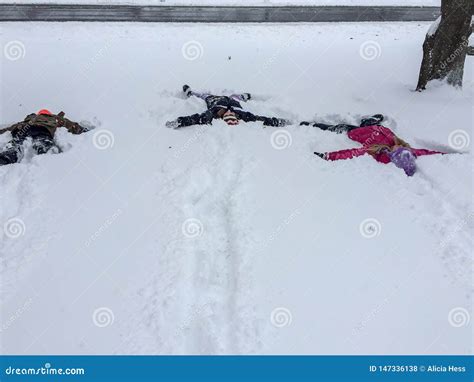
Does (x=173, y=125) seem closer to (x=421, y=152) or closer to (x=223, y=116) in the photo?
(x=223, y=116)

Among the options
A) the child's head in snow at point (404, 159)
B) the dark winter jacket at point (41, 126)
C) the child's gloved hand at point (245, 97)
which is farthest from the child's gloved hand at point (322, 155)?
the dark winter jacket at point (41, 126)

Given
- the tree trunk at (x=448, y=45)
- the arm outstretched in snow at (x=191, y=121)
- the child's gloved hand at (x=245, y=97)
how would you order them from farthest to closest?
the child's gloved hand at (x=245, y=97) < the tree trunk at (x=448, y=45) < the arm outstretched in snow at (x=191, y=121)

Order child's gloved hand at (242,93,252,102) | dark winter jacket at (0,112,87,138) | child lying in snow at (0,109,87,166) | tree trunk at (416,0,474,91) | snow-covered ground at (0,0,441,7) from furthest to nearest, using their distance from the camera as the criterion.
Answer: snow-covered ground at (0,0,441,7) < child's gloved hand at (242,93,252,102) < tree trunk at (416,0,474,91) < dark winter jacket at (0,112,87,138) < child lying in snow at (0,109,87,166)

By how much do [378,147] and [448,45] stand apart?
3038 mm

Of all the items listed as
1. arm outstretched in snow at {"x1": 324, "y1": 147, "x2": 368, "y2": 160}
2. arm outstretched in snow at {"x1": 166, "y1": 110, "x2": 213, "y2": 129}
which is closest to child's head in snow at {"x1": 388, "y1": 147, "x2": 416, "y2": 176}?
arm outstretched in snow at {"x1": 324, "y1": 147, "x2": 368, "y2": 160}

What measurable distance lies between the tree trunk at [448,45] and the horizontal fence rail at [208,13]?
603 centimetres

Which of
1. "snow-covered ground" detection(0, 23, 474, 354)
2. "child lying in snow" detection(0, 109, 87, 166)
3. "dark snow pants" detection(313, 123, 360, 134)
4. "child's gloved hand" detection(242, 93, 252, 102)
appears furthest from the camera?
"child's gloved hand" detection(242, 93, 252, 102)

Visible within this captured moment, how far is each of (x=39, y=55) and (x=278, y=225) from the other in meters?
7.53

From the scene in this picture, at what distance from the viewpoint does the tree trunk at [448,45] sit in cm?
736

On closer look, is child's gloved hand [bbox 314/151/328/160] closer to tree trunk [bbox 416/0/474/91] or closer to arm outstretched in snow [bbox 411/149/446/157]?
arm outstretched in snow [bbox 411/149/446/157]

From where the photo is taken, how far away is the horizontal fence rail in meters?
12.7

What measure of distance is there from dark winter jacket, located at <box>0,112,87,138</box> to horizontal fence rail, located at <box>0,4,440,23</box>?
22.9 feet

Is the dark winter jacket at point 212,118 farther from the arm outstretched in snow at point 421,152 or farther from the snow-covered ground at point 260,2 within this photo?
the snow-covered ground at point 260,2
